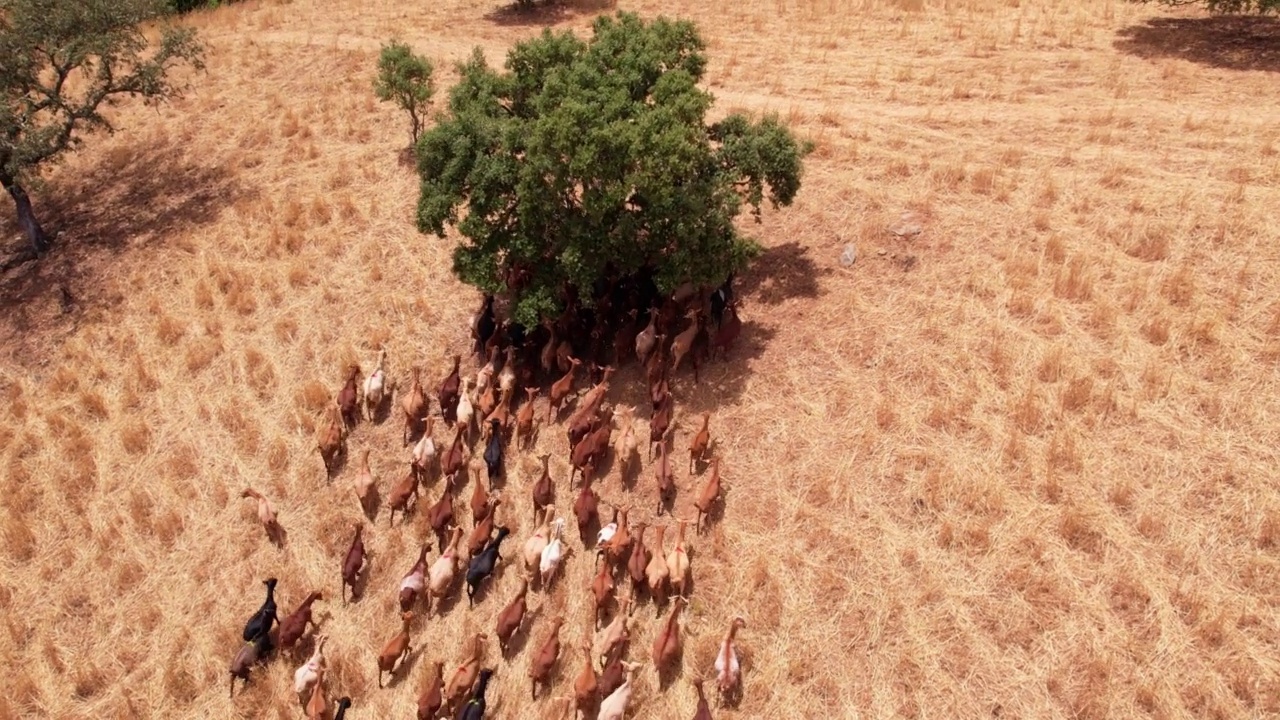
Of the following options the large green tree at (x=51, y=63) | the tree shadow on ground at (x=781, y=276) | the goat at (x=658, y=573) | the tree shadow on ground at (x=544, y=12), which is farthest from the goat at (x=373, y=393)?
the tree shadow on ground at (x=544, y=12)

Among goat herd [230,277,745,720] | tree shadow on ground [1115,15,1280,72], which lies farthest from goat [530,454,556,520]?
tree shadow on ground [1115,15,1280,72]

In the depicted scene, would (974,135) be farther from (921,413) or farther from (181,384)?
(181,384)

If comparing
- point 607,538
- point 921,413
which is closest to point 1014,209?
point 921,413

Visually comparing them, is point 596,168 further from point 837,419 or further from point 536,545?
point 536,545

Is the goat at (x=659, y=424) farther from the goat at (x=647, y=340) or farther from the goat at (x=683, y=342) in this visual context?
the goat at (x=647, y=340)

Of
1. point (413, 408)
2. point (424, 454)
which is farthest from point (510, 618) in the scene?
point (413, 408)
